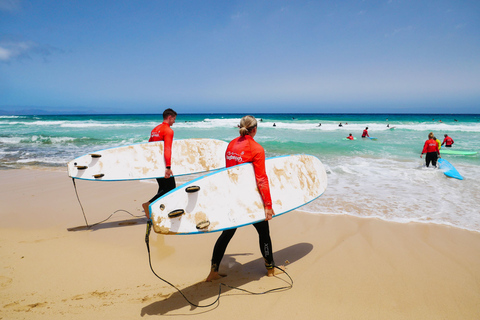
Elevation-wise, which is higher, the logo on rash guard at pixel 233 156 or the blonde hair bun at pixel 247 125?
the blonde hair bun at pixel 247 125

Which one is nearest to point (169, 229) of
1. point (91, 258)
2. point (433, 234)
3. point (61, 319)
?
point (61, 319)

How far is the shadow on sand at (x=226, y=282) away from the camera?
7.69ft

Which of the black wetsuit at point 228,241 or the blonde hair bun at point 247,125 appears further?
the black wetsuit at point 228,241

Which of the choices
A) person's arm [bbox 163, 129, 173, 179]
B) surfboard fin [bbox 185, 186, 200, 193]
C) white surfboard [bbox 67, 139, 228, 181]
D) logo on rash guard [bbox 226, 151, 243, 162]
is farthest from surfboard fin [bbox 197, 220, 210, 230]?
white surfboard [bbox 67, 139, 228, 181]

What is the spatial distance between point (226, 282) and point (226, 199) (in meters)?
0.93

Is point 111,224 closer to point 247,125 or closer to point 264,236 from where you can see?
point 264,236

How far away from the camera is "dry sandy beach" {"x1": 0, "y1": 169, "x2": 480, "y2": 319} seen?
2.32 m

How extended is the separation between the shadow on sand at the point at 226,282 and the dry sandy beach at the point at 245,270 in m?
0.01

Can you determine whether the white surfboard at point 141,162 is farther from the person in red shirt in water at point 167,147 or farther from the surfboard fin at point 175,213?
the surfboard fin at point 175,213

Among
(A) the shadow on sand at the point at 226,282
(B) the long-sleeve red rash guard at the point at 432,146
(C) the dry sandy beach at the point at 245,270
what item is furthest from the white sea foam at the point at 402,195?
(A) the shadow on sand at the point at 226,282

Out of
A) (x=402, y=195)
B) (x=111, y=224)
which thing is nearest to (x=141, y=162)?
(x=111, y=224)

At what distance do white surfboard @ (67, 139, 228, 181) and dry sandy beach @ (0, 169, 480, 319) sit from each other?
2.73 ft

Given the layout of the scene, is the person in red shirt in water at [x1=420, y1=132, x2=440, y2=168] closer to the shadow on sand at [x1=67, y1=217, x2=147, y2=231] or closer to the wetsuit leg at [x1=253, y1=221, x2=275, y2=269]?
the wetsuit leg at [x1=253, y1=221, x2=275, y2=269]

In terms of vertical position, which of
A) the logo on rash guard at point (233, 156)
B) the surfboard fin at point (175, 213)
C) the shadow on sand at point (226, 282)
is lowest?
the shadow on sand at point (226, 282)
